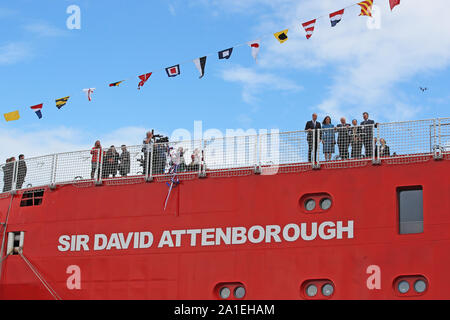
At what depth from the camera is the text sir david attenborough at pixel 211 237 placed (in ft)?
59.0

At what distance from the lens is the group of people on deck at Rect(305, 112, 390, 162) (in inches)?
716

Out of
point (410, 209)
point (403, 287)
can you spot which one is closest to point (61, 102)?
point (410, 209)

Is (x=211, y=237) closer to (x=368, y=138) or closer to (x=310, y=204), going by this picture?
(x=310, y=204)

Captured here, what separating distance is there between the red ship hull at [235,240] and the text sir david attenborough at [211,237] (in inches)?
1.1

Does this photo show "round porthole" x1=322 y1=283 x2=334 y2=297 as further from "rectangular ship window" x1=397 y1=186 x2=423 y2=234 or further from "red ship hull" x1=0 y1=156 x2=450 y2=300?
"rectangular ship window" x1=397 y1=186 x2=423 y2=234

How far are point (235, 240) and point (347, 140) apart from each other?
11.8ft

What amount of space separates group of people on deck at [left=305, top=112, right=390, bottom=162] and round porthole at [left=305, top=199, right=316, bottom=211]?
101 cm

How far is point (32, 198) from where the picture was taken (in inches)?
856

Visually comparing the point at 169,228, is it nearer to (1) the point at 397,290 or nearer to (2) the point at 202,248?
(2) the point at 202,248

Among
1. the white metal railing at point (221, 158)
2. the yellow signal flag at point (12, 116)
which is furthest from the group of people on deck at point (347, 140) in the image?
the yellow signal flag at point (12, 116)

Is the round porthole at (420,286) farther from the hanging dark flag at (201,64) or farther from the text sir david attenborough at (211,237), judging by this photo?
the hanging dark flag at (201,64)
